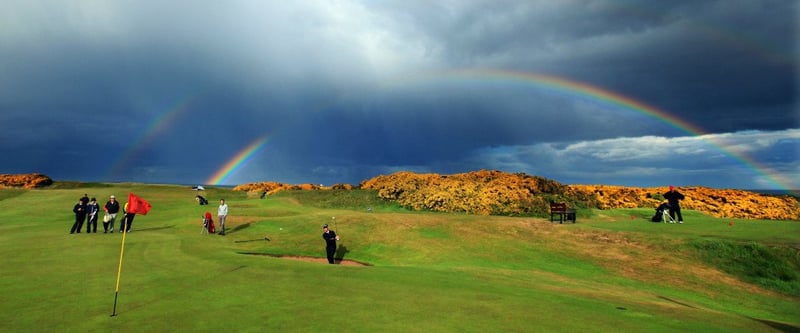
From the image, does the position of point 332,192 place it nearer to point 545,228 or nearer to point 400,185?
point 400,185

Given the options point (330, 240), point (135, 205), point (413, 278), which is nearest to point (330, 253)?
point (330, 240)

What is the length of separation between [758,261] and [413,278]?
20.6 meters

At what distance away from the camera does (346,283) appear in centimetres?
1570

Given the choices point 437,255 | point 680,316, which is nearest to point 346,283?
point 680,316

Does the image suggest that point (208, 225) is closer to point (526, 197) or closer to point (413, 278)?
point (413, 278)

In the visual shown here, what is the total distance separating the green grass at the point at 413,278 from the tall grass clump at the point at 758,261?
90mm

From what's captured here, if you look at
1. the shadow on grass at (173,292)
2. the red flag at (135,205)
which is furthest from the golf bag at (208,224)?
the shadow on grass at (173,292)

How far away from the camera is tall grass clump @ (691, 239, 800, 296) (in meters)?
23.0

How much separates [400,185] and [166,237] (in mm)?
36962

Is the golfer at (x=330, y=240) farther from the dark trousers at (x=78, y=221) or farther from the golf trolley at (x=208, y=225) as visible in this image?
the dark trousers at (x=78, y=221)

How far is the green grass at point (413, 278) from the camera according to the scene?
11477 millimetres

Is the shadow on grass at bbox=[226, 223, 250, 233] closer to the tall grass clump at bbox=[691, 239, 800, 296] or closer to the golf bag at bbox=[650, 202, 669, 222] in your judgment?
the tall grass clump at bbox=[691, 239, 800, 296]

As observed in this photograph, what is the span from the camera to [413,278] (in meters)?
17.6

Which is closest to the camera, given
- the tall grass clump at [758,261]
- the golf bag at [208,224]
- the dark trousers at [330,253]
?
the tall grass clump at [758,261]
